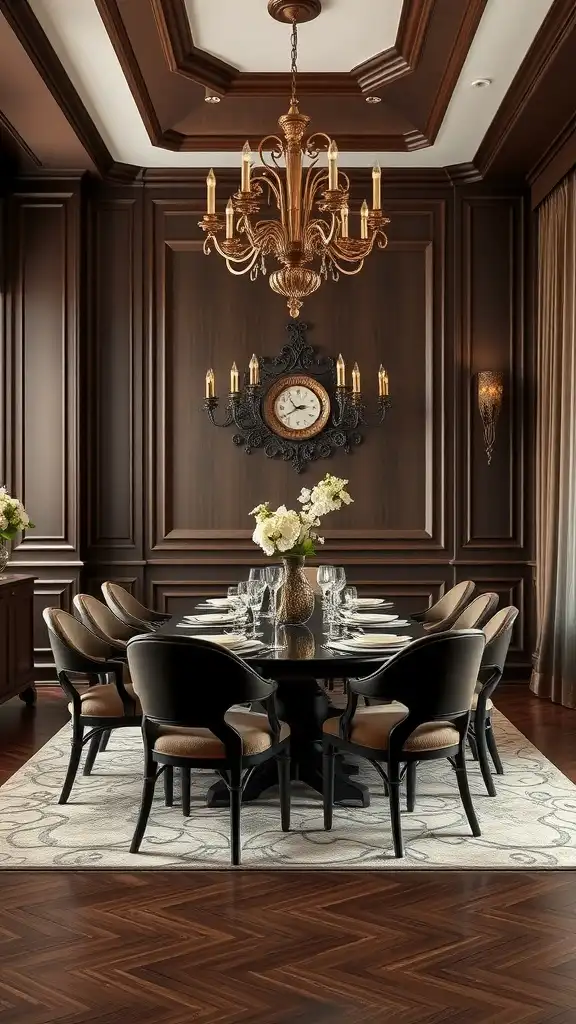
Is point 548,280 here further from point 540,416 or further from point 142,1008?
point 142,1008

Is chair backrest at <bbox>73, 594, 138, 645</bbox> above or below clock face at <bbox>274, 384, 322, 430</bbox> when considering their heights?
below

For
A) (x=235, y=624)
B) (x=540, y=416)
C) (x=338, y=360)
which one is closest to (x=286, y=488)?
(x=338, y=360)

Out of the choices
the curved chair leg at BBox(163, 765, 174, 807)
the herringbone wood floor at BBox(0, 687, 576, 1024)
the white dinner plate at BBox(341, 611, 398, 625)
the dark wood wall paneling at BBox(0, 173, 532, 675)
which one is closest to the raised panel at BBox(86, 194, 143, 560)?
the dark wood wall paneling at BBox(0, 173, 532, 675)

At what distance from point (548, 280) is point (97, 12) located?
3.35 metres

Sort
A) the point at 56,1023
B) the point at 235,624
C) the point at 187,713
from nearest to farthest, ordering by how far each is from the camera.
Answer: the point at 56,1023
the point at 187,713
the point at 235,624

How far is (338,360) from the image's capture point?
279 inches

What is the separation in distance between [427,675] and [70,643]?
62.1 inches

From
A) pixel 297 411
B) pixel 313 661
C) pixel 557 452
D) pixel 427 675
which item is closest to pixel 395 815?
pixel 427 675

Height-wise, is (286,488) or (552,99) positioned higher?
(552,99)

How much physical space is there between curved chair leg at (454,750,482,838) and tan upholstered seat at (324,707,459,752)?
0.23ft

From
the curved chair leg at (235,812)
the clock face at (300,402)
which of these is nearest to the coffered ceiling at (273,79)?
the clock face at (300,402)

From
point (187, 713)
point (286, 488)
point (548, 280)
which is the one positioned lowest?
point (187, 713)

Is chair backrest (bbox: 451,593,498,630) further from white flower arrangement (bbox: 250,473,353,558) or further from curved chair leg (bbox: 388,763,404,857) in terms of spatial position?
curved chair leg (bbox: 388,763,404,857)

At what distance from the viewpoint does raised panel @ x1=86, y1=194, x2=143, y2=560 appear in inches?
285
